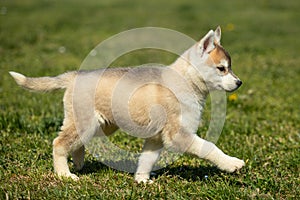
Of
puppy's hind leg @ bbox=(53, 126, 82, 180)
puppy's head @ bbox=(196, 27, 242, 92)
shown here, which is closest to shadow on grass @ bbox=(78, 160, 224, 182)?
puppy's hind leg @ bbox=(53, 126, 82, 180)

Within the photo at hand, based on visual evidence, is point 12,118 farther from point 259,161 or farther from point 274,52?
point 274,52

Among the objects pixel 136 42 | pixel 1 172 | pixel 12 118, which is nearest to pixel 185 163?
pixel 1 172

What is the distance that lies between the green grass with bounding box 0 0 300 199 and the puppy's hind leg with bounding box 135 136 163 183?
0.41 ft

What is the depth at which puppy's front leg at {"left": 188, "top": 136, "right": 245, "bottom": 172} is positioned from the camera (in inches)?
183

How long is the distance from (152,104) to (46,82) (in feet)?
3.83

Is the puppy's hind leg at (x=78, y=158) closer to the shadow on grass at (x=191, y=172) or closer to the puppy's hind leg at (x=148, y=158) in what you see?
the puppy's hind leg at (x=148, y=158)

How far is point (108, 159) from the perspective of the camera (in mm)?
5547

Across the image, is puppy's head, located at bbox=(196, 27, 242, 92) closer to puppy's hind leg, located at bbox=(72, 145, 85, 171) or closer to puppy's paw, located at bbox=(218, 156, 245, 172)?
puppy's paw, located at bbox=(218, 156, 245, 172)

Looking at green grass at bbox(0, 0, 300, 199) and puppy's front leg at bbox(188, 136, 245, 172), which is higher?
puppy's front leg at bbox(188, 136, 245, 172)

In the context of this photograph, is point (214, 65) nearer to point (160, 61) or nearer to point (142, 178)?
point (142, 178)

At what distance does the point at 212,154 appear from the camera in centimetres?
466

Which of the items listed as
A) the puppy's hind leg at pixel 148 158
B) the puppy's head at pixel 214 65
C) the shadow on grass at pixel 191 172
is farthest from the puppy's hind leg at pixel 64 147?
the puppy's head at pixel 214 65

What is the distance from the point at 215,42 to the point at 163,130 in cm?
102

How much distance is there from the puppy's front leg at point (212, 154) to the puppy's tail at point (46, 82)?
4.68ft
